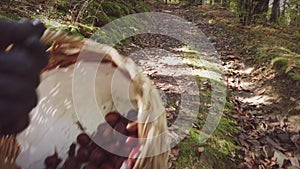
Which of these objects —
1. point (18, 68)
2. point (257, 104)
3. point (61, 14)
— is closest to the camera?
point (18, 68)

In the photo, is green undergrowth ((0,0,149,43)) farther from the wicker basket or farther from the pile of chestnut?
→ the pile of chestnut

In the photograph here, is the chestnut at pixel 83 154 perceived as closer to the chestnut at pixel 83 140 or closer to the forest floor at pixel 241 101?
the chestnut at pixel 83 140

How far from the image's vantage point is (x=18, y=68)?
790 mm

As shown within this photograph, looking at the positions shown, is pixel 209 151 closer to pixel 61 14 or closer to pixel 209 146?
pixel 209 146

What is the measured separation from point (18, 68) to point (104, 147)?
0.56 meters

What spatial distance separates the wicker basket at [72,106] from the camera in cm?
85

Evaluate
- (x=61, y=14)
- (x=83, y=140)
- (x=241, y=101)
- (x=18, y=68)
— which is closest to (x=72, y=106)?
(x=83, y=140)

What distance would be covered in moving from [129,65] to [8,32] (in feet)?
1.20

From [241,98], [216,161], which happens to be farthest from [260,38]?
[216,161]

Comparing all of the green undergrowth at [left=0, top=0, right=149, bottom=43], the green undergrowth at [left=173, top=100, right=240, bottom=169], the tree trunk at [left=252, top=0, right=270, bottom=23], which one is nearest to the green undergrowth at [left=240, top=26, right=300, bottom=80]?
the tree trunk at [left=252, top=0, right=270, bottom=23]

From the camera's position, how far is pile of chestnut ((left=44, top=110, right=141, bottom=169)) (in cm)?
112

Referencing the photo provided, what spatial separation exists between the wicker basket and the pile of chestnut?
4 cm

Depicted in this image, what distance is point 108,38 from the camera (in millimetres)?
3252

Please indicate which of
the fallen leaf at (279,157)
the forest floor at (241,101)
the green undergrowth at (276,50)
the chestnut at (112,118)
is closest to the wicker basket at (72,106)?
the chestnut at (112,118)
